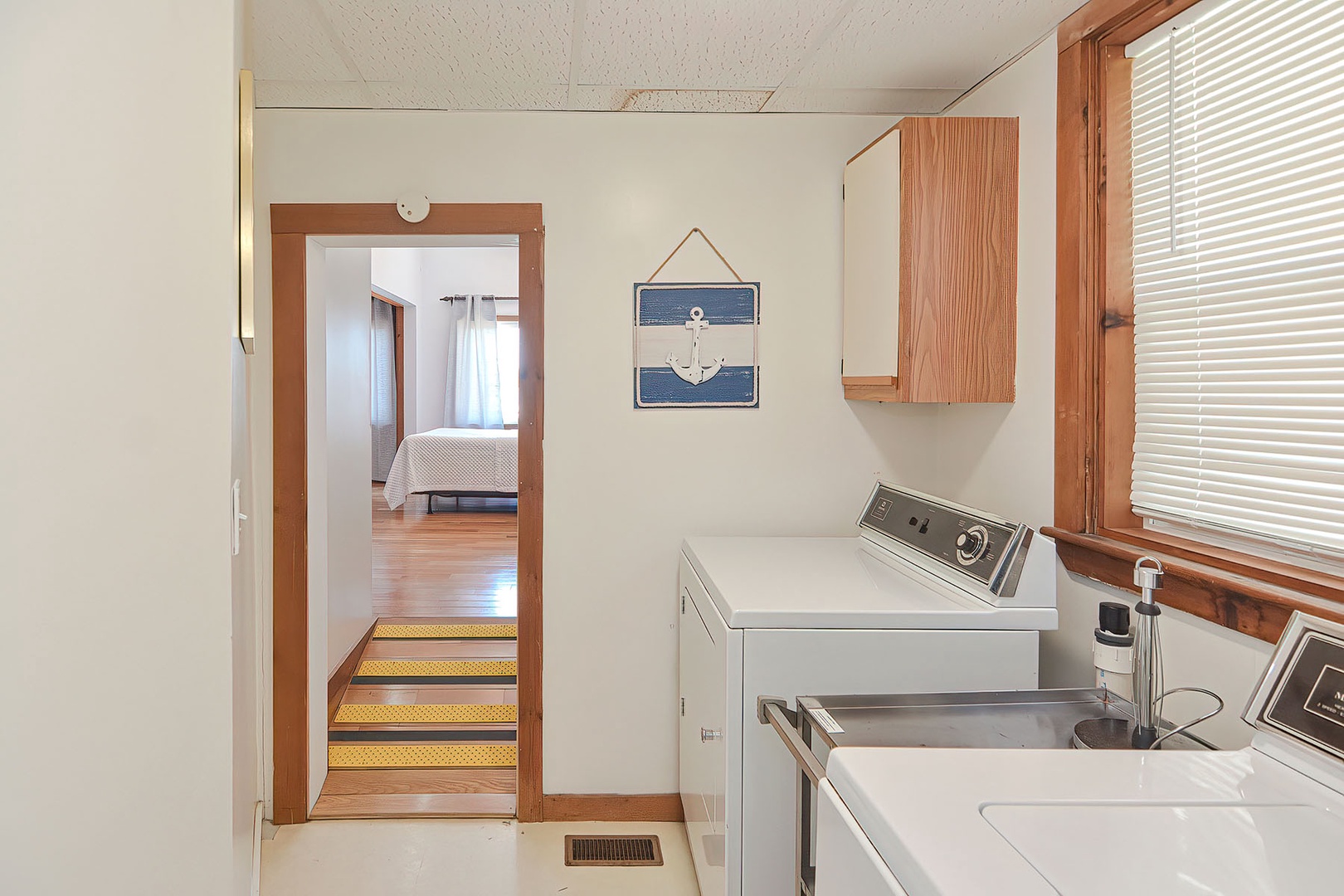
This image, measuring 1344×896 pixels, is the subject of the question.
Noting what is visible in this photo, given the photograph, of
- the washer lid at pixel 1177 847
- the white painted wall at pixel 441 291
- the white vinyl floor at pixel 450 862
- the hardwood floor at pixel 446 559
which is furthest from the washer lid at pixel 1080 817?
the white painted wall at pixel 441 291

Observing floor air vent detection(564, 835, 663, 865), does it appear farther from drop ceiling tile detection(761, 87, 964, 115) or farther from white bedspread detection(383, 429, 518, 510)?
white bedspread detection(383, 429, 518, 510)

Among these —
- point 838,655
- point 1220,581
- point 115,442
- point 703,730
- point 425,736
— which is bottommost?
point 425,736

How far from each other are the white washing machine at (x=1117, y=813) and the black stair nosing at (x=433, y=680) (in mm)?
Result: 2773

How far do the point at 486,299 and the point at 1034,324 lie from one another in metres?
7.88

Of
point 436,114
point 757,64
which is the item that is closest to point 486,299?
point 436,114

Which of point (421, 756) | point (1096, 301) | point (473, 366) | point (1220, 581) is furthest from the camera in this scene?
point (473, 366)

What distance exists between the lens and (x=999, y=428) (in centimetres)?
225

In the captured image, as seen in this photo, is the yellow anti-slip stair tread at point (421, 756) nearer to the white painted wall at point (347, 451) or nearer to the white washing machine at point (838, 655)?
the white painted wall at point (347, 451)

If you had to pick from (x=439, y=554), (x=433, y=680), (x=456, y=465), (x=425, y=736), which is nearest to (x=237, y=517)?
(x=425, y=736)

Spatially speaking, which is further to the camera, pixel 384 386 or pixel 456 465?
pixel 384 386

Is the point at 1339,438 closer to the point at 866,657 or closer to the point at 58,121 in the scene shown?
the point at 866,657

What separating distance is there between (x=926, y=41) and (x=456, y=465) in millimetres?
6141

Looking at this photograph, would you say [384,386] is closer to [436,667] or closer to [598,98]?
[436,667]

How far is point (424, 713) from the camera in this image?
3.26 meters
